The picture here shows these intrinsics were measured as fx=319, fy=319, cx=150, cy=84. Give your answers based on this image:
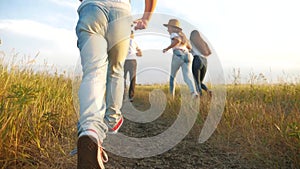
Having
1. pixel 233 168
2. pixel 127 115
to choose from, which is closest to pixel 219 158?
pixel 233 168

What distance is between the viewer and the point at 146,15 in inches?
104

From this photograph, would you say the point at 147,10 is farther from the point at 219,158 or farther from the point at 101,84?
Result: the point at 219,158

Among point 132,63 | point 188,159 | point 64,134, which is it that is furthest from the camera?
point 132,63

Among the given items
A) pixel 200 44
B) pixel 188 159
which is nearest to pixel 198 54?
pixel 200 44

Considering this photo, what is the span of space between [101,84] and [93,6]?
550mm

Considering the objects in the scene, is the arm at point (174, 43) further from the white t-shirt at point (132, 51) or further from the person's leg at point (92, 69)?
the person's leg at point (92, 69)

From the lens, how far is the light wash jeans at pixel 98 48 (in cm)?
198

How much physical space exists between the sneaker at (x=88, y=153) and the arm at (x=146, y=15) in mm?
1154

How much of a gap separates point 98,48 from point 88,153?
27.5 inches

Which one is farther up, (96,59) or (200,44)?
(200,44)

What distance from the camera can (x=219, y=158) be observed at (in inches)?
112

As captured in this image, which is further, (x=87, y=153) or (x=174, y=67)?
(x=174, y=67)

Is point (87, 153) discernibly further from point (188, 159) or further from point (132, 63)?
point (132, 63)

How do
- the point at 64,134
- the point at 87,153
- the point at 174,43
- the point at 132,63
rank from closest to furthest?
the point at 87,153 < the point at 64,134 < the point at 174,43 < the point at 132,63
